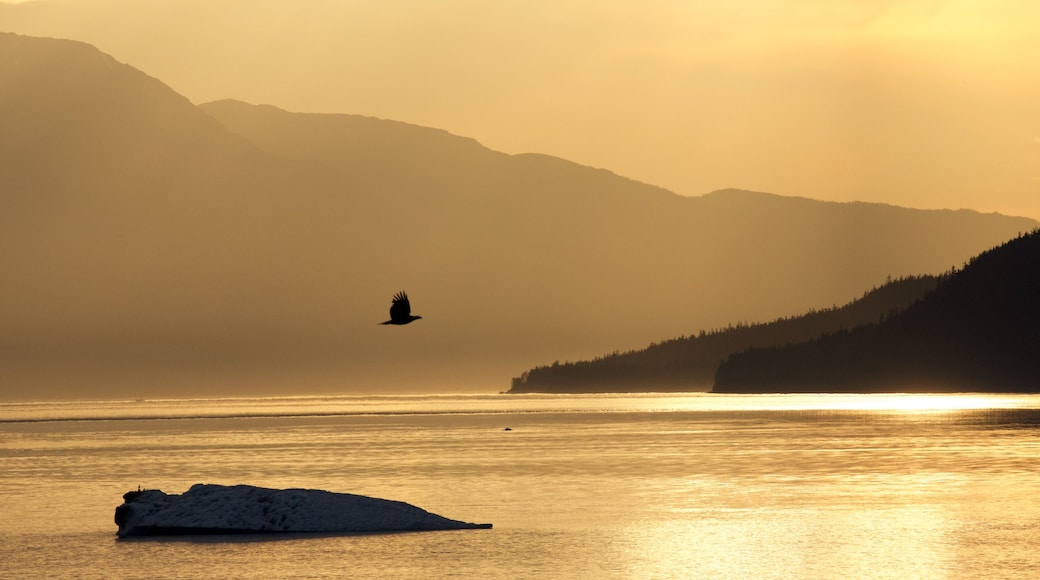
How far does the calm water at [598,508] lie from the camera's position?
53.1 metres

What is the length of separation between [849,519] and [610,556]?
48.6ft

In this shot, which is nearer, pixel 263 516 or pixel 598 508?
pixel 263 516

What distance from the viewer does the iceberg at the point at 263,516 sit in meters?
62.7

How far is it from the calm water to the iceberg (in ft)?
4.73

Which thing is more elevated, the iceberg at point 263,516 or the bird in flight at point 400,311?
the bird in flight at point 400,311

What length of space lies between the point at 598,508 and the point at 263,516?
54.1 ft

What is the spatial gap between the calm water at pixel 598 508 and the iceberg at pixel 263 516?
56.7 inches

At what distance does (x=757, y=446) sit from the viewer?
13288 cm

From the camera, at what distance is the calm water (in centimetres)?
5312

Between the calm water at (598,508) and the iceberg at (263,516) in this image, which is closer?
the calm water at (598,508)

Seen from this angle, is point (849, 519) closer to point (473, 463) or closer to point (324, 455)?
point (473, 463)

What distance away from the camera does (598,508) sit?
238 feet

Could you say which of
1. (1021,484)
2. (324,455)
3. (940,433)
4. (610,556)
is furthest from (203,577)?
(940,433)

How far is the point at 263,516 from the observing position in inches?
2472
